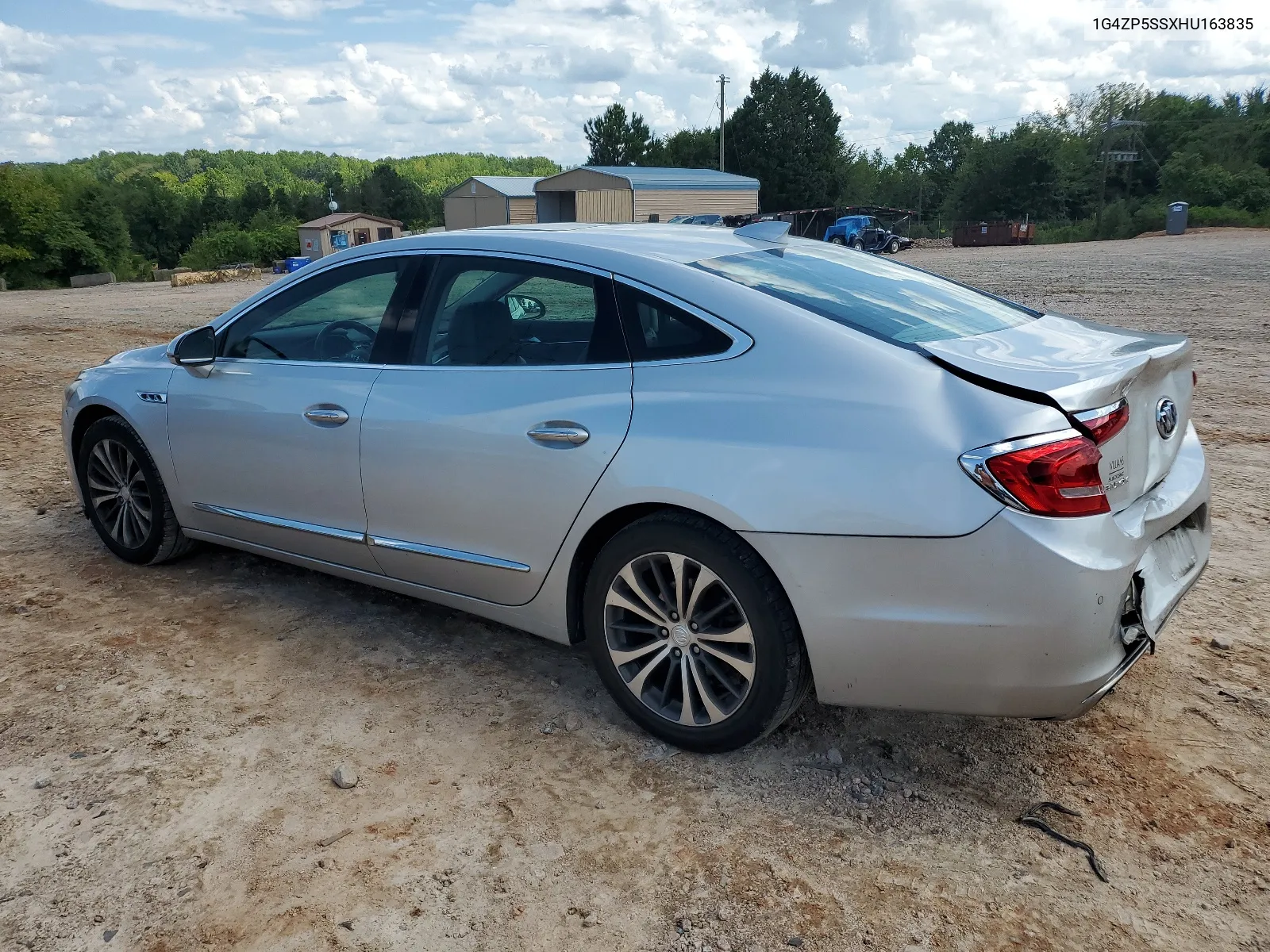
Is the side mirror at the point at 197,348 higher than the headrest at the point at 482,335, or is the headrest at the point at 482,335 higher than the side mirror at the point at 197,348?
the headrest at the point at 482,335

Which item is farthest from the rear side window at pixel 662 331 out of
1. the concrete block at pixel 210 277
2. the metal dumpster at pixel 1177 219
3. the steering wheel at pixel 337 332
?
the metal dumpster at pixel 1177 219

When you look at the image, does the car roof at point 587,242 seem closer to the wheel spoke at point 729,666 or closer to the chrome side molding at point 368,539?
the chrome side molding at point 368,539

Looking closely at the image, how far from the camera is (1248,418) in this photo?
7.32 m

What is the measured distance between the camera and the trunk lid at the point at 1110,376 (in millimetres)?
2580

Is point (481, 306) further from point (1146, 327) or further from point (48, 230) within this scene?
point (48, 230)

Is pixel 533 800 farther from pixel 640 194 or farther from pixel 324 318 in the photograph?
pixel 640 194

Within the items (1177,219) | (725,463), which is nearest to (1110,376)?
(725,463)

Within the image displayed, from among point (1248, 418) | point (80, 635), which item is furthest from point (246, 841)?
point (1248, 418)

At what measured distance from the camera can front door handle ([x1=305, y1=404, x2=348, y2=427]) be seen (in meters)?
3.71

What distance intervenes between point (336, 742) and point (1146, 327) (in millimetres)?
11623

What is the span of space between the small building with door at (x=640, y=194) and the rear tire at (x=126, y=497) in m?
44.8

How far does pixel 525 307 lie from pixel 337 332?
95 cm

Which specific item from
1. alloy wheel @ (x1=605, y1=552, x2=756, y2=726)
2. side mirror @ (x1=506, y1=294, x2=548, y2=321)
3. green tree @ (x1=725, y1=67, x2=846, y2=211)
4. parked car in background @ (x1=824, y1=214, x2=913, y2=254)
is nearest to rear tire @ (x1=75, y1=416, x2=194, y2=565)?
side mirror @ (x1=506, y1=294, x2=548, y2=321)

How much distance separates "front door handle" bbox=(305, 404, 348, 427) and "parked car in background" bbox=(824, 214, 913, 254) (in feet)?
139
